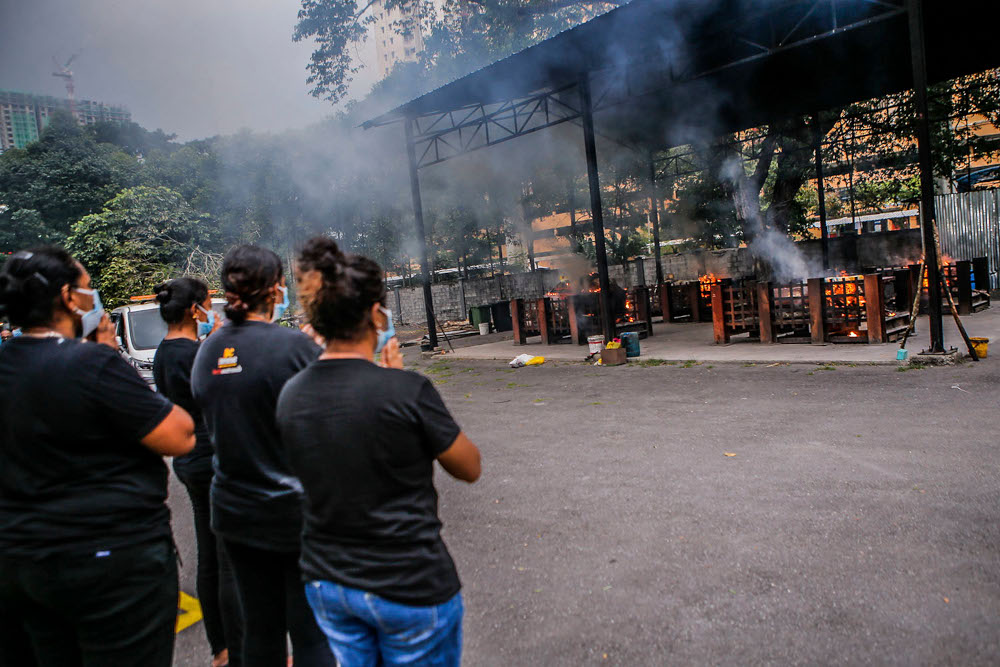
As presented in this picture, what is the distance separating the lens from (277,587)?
2.12m

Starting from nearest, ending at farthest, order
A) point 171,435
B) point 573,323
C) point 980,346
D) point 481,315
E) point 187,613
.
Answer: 1. point 171,435
2. point 187,613
3. point 980,346
4. point 573,323
5. point 481,315

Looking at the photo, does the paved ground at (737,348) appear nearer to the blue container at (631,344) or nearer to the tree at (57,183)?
the blue container at (631,344)

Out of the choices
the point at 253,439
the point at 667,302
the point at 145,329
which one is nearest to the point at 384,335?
the point at 253,439

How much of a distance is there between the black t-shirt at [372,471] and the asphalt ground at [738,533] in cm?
136

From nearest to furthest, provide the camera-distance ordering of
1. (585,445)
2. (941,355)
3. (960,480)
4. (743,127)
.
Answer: (960,480) → (585,445) → (941,355) → (743,127)

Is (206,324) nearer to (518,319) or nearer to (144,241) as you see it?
(518,319)

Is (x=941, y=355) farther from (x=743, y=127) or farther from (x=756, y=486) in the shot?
(x=743, y=127)

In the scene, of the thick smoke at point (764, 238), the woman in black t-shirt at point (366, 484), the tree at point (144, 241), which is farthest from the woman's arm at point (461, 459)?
the tree at point (144, 241)

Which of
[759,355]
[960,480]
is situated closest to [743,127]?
[759,355]

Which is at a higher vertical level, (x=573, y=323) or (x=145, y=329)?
(x=145, y=329)

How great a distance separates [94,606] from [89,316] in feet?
2.97

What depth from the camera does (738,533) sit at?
3.68m

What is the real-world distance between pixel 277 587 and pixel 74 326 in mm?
1034

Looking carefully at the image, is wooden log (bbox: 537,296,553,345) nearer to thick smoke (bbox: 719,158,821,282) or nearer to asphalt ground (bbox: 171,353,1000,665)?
thick smoke (bbox: 719,158,821,282)
